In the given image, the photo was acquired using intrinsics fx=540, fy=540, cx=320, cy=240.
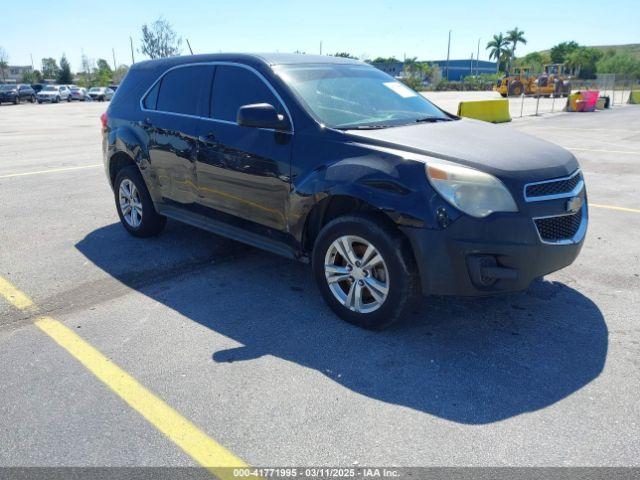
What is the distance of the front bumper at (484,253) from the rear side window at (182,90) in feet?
8.21

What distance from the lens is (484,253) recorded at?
322 centimetres

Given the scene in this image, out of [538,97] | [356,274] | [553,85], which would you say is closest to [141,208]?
[356,274]

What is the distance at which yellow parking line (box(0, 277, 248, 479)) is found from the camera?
2.48 metres

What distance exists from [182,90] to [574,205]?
3476 mm

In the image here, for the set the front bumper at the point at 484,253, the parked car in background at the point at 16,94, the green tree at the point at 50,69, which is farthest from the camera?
the green tree at the point at 50,69

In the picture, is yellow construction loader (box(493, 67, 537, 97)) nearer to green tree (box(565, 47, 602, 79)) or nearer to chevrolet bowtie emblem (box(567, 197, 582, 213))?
chevrolet bowtie emblem (box(567, 197, 582, 213))

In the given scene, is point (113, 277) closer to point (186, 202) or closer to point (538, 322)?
point (186, 202)

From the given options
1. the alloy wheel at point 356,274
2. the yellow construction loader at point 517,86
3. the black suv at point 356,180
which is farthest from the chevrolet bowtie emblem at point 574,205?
the yellow construction loader at point 517,86

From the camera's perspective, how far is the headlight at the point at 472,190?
10.5ft

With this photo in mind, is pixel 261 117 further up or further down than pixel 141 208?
further up

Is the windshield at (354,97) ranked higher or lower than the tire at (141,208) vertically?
higher

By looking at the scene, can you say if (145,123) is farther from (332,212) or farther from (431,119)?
(431,119)

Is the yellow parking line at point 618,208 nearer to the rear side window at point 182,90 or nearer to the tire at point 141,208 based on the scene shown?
the rear side window at point 182,90

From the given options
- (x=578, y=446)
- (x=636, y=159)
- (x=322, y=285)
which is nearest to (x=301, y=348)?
(x=322, y=285)
